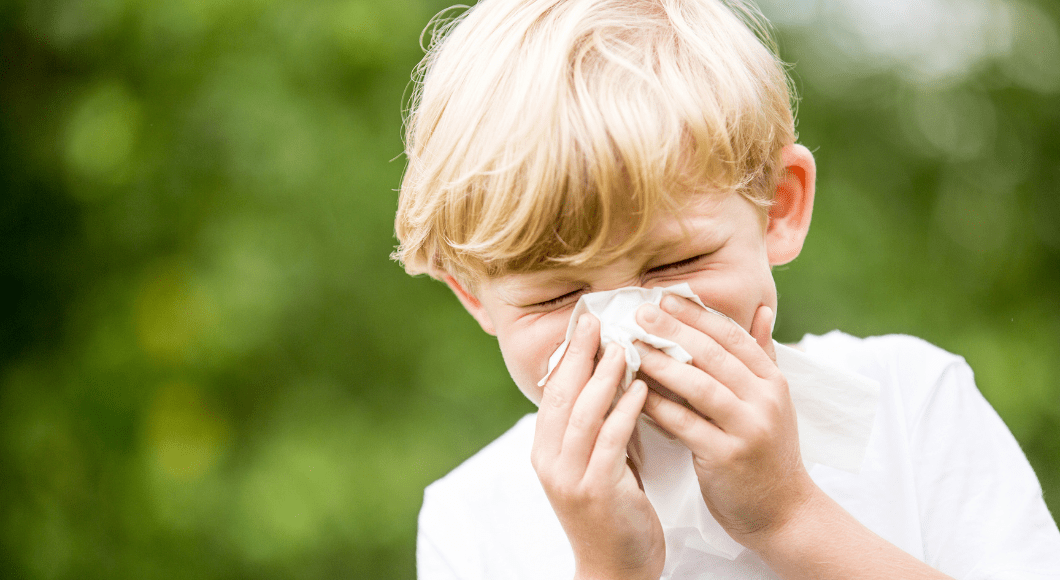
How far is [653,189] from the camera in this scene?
103 cm

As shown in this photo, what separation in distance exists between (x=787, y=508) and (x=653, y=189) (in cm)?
51

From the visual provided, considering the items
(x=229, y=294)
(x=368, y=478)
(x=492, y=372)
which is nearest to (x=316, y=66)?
(x=229, y=294)

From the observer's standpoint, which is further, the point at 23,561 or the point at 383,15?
the point at 23,561

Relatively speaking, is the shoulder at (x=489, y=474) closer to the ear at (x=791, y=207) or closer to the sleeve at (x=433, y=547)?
the sleeve at (x=433, y=547)

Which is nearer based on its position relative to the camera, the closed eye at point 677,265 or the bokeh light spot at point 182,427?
the closed eye at point 677,265

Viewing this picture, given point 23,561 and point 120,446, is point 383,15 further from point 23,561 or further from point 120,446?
point 23,561

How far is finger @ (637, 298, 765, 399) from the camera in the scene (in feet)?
3.46

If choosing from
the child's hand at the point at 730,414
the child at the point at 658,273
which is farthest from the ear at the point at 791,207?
the child's hand at the point at 730,414

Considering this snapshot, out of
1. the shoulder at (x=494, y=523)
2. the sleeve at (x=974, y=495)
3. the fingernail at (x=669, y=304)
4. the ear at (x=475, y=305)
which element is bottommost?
the sleeve at (x=974, y=495)

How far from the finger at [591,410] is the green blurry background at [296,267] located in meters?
1.77

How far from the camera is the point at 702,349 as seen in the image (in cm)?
106

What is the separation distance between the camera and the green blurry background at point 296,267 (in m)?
2.77

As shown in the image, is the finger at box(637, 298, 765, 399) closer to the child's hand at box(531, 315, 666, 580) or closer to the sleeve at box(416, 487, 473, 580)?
the child's hand at box(531, 315, 666, 580)

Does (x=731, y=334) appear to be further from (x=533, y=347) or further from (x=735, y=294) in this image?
(x=533, y=347)
